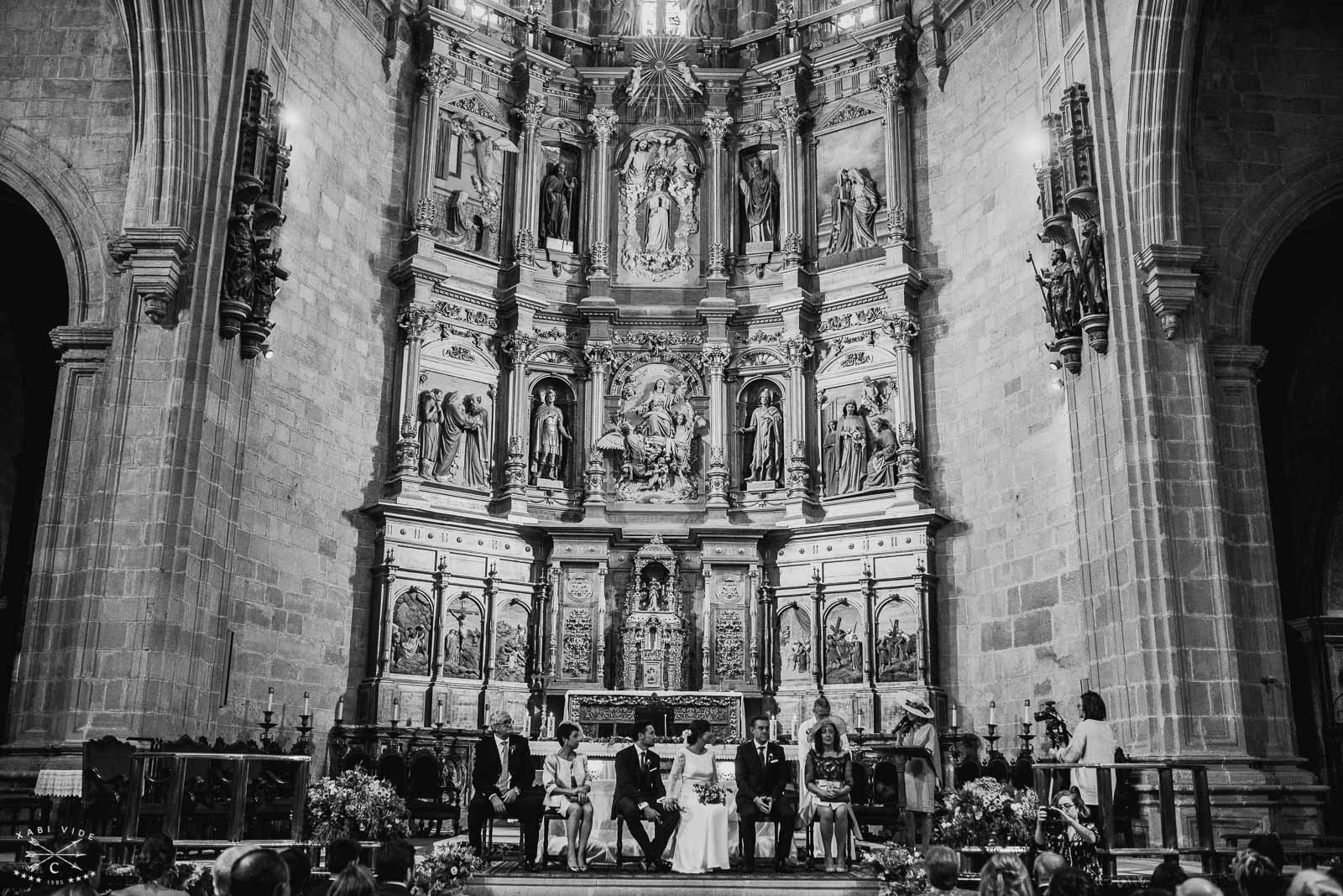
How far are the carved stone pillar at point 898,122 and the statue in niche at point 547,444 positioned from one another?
6554mm

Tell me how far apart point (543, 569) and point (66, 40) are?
10.4 meters

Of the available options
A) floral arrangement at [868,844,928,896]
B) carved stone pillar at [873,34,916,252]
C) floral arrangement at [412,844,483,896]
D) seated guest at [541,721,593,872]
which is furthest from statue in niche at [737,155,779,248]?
floral arrangement at [412,844,483,896]

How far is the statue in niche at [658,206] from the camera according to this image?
72.7ft

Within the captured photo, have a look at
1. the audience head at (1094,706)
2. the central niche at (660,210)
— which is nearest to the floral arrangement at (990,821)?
the audience head at (1094,706)

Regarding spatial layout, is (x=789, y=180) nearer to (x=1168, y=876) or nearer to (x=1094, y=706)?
(x=1094, y=706)

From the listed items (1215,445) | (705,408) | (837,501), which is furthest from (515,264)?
(1215,445)

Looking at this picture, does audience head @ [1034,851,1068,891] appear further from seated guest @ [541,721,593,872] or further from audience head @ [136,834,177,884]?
seated guest @ [541,721,593,872]

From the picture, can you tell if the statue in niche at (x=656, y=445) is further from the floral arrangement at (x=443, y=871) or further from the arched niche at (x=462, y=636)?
the floral arrangement at (x=443, y=871)

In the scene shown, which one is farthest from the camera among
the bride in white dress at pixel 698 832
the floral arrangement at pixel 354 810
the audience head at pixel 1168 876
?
the bride in white dress at pixel 698 832

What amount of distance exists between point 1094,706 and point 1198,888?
6392mm

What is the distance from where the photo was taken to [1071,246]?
15.2 metres

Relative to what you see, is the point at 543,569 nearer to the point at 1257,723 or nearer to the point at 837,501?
the point at 837,501

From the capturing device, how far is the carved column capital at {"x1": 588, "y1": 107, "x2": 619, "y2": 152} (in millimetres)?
22406

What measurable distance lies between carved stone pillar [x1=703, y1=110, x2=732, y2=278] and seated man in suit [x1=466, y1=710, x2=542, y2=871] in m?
11.9
